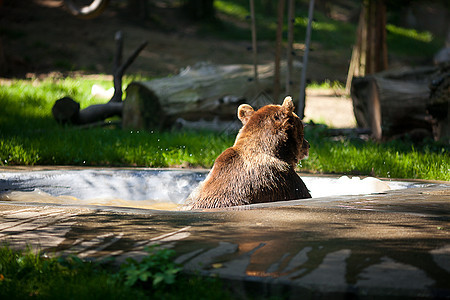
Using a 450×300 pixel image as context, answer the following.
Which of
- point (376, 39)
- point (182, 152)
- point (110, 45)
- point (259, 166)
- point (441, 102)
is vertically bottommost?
point (259, 166)

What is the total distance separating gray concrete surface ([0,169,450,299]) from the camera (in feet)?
7.83

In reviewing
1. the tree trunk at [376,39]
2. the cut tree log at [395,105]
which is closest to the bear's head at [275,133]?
the cut tree log at [395,105]

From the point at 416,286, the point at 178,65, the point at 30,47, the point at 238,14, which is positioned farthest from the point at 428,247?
the point at 238,14

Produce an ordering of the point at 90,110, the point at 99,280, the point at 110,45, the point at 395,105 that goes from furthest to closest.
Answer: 1. the point at 110,45
2. the point at 90,110
3. the point at 395,105
4. the point at 99,280

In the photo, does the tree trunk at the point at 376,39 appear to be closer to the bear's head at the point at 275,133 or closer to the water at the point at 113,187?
the water at the point at 113,187

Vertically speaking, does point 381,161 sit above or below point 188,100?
below

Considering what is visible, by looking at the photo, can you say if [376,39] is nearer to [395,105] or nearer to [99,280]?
[395,105]

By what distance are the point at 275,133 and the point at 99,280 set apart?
223 centimetres

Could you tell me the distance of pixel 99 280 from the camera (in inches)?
100

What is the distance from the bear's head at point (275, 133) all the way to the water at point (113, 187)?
2.68 ft

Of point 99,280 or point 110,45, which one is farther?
point 110,45

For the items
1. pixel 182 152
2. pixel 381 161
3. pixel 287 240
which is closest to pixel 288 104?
pixel 287 240

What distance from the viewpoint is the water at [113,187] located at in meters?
5.13

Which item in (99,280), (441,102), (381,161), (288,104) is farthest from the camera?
(441,102)
